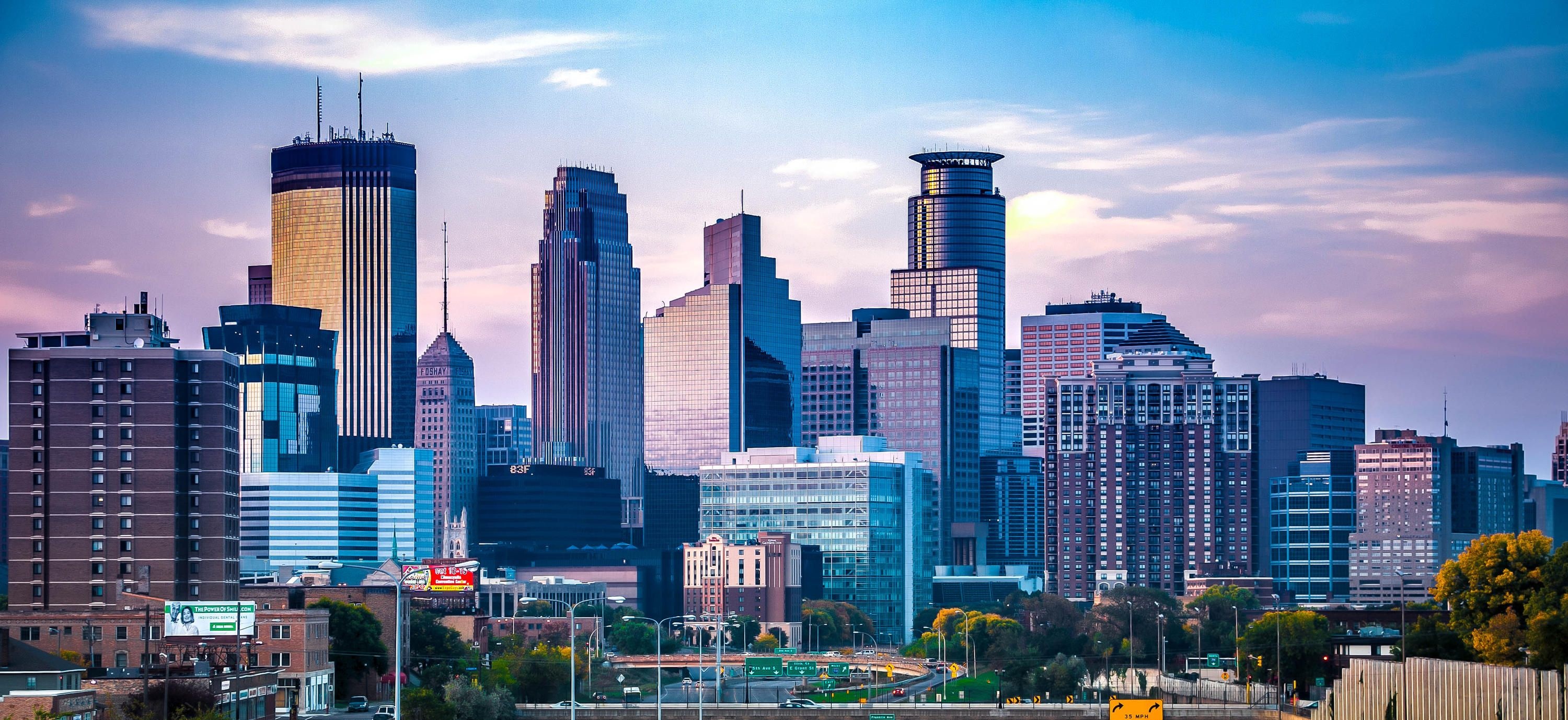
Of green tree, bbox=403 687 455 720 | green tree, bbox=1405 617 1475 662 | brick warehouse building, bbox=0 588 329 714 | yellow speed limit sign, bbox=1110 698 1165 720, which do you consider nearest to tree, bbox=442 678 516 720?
green tree, bbox=403 687 455 720

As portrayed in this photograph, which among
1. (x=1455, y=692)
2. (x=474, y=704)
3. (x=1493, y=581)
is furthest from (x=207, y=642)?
(x=1493, y=581)

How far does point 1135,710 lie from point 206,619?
89.5 m

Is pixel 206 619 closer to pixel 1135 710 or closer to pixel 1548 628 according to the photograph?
pixel 1135 710

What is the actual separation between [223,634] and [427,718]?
17.5 meters

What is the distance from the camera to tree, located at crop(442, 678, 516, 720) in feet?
590

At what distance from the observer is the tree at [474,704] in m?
180

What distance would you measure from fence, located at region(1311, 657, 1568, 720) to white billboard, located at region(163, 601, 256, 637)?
84098 mm

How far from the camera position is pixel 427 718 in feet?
562

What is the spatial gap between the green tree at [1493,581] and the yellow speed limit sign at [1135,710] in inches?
2531

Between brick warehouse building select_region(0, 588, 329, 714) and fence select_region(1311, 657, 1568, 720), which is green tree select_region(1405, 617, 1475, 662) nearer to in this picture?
fence select_region(1311, 657, 1568, 720)

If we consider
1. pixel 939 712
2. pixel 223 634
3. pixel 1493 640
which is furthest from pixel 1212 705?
pixel 223 634

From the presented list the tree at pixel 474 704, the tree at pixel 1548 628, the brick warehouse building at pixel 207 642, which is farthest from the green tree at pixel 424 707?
the tree at pixel 1548 628

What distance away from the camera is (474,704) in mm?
181625

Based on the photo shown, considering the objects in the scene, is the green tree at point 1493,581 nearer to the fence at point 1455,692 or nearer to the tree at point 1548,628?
the tree at point 1548,628
